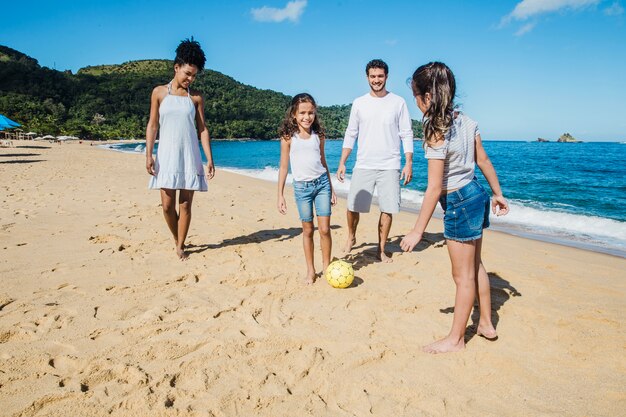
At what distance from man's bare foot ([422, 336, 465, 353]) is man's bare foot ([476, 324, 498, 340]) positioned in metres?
0.28

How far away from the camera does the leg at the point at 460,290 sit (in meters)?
2.67

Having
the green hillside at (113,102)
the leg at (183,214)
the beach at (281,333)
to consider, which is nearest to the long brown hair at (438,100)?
the beach at (281,333)

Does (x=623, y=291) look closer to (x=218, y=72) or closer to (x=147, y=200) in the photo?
(x=147, y=200)

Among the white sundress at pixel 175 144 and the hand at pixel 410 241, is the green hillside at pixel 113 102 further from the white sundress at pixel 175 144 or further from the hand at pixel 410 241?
the hand at pixel 410 241

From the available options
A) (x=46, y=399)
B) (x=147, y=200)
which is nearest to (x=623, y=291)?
(x=46, y=399)

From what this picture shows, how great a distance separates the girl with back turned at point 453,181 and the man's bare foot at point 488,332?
0.92 ft

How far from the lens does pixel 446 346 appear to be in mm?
2832

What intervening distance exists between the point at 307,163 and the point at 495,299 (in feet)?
7.89

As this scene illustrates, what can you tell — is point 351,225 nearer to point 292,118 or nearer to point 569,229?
point 292,118

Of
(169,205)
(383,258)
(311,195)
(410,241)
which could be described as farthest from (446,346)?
(169,205)

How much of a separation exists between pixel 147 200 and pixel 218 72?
5891 inches

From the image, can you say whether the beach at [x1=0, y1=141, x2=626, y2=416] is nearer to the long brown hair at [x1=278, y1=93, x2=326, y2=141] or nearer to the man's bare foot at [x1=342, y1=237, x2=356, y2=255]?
the man's bare foot at [x1=342, y1=237, x2=356, y2=255]

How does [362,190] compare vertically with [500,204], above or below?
below

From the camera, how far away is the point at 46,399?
219 cm
